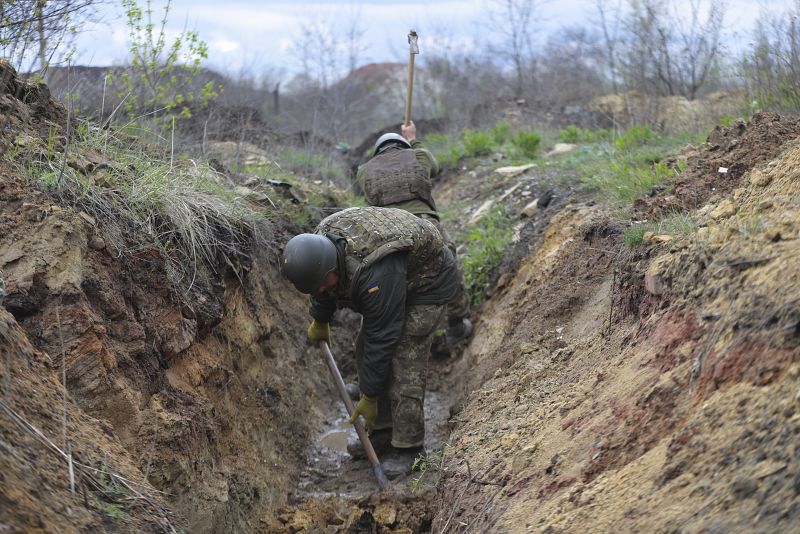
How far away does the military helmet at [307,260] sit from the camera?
193 inches

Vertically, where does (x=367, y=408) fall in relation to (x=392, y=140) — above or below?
below

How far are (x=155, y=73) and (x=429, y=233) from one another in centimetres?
378

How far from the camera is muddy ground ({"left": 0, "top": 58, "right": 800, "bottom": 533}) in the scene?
2840mm

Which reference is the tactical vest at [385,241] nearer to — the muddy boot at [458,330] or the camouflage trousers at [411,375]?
the camouflage trousers at [411,375]

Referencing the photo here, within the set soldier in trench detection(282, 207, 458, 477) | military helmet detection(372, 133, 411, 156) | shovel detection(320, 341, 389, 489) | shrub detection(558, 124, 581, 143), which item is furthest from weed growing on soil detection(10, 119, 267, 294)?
shrub detection(558, 124, 581, 143)

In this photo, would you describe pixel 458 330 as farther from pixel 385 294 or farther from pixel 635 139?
pixel 635 139

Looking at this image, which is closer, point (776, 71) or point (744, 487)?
point (744, 487)

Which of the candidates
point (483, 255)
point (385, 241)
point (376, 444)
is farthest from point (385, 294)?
point (483, 255)

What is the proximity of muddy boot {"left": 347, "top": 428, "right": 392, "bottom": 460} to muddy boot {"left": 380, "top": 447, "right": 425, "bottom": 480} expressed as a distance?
17 cm

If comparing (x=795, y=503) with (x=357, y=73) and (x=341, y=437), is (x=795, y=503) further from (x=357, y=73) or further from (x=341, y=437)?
(x=357, y=73)

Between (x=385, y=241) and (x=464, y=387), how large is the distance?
2.17 meters

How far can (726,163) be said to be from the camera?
552cm

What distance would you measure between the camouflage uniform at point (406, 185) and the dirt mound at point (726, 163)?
208 cm

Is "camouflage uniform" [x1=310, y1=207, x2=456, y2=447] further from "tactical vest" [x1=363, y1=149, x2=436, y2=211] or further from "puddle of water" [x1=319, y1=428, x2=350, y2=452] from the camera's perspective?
"tactical vest" [x1=363, y1=149, x2=436, y2=211]
